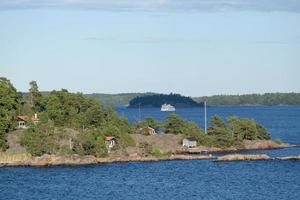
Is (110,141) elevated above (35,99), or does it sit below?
below

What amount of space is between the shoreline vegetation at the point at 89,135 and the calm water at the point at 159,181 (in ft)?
14.6

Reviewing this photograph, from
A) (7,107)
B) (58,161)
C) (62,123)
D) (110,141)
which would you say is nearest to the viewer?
(58,161)

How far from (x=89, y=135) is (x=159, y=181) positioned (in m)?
21.3

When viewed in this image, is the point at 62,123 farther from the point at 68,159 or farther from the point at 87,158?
the point at 68,159

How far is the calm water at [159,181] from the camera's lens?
69.3 metres

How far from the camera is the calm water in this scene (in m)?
69.3

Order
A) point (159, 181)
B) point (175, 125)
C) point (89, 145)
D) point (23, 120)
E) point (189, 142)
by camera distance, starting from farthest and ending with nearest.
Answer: point (175, 125) < point (189, 142) < point (23, 120) < point (89, 145) < point (159, 181)

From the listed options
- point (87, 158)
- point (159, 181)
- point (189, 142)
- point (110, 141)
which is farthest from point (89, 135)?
point (159, 181)

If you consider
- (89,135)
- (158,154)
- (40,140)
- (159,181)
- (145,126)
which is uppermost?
(145,126)

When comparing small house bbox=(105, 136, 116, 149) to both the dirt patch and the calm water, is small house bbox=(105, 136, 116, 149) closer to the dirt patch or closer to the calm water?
the calm water

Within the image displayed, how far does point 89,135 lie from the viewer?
97.8 meters

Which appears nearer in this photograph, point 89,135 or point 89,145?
point 89,145

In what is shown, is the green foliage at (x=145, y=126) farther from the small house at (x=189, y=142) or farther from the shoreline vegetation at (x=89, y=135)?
the small house at (x=189, y=142)

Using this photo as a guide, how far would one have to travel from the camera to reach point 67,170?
88312 millimetres
